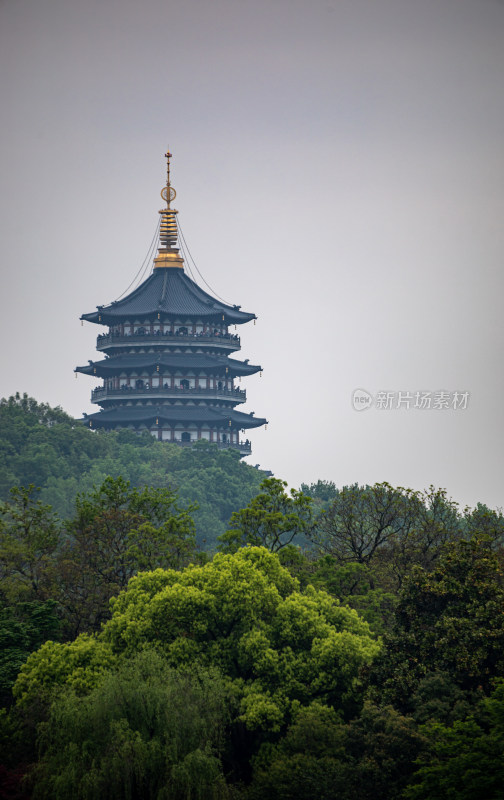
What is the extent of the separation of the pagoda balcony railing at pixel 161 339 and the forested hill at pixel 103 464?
5985mm

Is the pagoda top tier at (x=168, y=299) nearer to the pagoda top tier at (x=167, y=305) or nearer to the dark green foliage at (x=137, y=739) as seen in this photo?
the pagoda top tier at (x=167, y=305)

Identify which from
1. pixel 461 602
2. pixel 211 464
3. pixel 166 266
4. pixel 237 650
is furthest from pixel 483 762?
pixel 166 266

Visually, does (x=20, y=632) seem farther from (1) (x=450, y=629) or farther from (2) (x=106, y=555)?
(1) (x=450, y=629)

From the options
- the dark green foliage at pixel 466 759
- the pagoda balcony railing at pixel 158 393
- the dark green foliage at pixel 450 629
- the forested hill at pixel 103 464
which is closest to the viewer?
the dark green foliage at pixel 466 759

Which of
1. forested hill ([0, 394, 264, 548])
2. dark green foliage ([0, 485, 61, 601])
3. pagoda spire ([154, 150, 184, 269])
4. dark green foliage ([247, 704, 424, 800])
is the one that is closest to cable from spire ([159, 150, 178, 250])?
pagoda spire ([154, 150, 184, 269])

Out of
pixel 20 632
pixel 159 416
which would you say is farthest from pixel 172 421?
pixel 20 632

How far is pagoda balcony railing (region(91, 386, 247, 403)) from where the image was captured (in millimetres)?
85250

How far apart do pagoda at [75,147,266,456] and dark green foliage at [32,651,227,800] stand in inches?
2105

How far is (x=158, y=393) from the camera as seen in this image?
85125 mm

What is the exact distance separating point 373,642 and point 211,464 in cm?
4639

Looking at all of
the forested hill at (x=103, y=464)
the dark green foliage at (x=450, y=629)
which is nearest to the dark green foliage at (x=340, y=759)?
the dark green foliage at (x=450, y=629)

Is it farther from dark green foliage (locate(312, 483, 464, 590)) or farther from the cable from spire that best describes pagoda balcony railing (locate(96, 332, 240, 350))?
dark green foliage (locate(312, 483, 464, 590))

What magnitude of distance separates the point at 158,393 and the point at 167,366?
1.80 m

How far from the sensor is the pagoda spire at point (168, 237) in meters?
89.9
